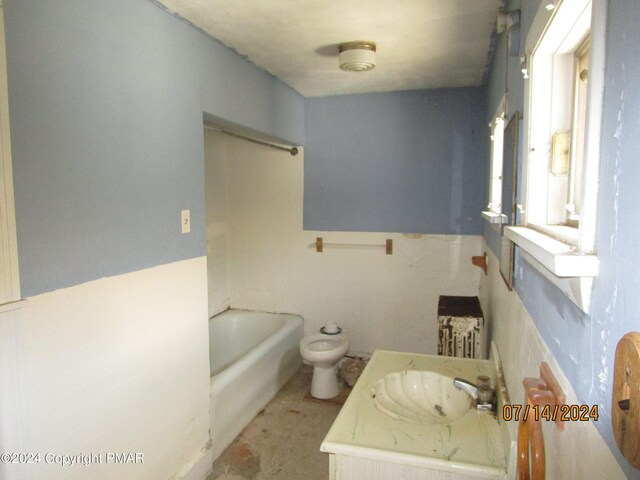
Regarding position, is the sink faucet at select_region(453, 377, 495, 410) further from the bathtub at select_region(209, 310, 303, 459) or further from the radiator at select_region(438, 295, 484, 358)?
the bathtub at select_region(209, 310, 303, 459)

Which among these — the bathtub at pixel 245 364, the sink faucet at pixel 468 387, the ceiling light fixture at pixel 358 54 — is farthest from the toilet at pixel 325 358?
the ceiling light fixture at pixel 358 54

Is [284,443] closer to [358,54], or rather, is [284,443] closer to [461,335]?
[461,335]

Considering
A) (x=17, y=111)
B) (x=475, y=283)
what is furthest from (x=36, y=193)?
(x=475, y=283)

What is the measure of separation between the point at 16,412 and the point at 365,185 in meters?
2.59

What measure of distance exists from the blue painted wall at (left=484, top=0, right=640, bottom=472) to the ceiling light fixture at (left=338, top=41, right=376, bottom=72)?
5.79 feet

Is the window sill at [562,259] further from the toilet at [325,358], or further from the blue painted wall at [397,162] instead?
the blue painted wall at [397,162]

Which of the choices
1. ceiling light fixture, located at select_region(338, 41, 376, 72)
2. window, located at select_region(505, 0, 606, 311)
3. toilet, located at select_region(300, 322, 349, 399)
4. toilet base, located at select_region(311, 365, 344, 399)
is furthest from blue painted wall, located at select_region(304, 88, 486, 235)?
window, located at select_region(505, 0, 606, 311)

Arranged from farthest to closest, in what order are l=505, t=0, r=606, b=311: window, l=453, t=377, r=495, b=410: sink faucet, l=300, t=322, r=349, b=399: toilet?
1. l=300, t=322, r=349, b=399: toilet
2. l=453, t=377, r=495, b=410: sink faucet
3. l=505, t=0, r=606, b=311: window

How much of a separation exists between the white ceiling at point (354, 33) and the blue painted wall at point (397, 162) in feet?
1.05

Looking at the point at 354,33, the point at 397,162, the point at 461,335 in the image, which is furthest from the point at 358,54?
the point at 461,335

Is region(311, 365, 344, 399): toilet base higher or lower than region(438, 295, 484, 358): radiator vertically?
lower

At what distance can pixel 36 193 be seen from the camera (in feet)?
3.99

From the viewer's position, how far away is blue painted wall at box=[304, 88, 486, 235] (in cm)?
302

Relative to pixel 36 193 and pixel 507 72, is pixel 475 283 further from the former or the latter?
pixel 36 193
